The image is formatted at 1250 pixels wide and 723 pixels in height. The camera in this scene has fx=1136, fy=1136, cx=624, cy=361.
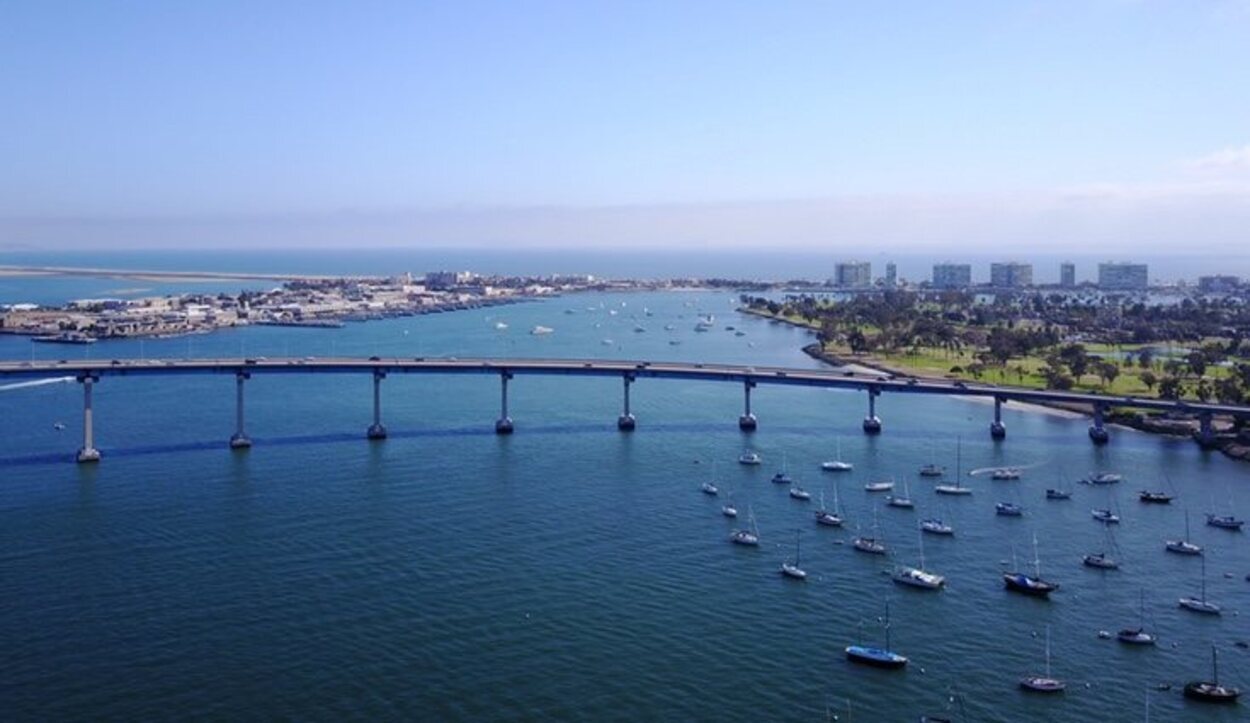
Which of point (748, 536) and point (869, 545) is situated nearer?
point (869, 545)

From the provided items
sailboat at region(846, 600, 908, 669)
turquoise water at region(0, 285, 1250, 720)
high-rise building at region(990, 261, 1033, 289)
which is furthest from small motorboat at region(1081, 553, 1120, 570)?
high-rise building at region(990, 261, 1033, 289)

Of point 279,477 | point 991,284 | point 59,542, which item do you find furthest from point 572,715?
point 991,284

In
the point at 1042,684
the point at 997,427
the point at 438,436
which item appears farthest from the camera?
the point at 997,427

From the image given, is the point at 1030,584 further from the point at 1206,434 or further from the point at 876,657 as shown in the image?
the point at 1206,434

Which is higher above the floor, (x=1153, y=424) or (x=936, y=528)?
(x=1153, y=424)

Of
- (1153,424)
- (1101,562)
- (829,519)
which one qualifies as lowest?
(1101,562)

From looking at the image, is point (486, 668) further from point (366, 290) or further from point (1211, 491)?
point (366, 290)

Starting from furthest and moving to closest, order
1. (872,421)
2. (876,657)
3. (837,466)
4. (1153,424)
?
(1153,424), (872,421), (837,466), (876,657)

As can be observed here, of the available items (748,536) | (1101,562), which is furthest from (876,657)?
(1101,562)
